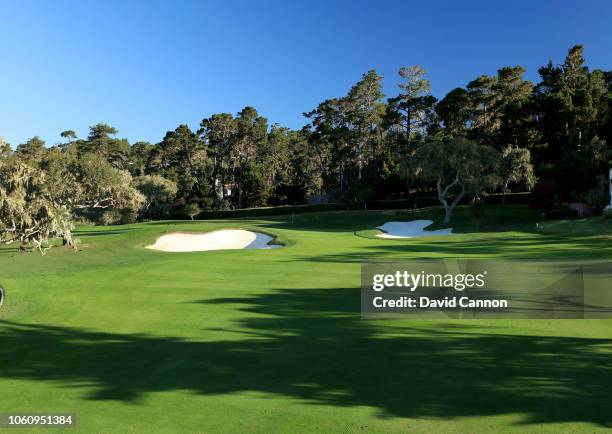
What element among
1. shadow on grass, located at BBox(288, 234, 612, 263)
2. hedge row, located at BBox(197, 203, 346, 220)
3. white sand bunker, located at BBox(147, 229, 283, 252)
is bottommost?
white sand bunker, located at BBox(147, 229, 283, 252)

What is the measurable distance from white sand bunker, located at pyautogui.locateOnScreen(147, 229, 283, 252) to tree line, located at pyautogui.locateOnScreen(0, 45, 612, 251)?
6165 millimetres

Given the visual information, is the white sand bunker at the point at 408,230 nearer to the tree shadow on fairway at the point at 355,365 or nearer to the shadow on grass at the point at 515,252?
the shadow on grass at the point at 515,252

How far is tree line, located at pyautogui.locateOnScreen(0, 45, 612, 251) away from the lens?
129 ft

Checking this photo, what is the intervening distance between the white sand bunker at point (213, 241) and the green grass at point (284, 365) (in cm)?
2302

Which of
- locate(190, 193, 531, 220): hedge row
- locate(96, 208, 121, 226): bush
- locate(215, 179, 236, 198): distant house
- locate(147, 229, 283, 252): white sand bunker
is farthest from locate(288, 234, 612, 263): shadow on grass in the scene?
locate(215, 179, 236, 198): distant house

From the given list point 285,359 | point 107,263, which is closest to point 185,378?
point 285,359

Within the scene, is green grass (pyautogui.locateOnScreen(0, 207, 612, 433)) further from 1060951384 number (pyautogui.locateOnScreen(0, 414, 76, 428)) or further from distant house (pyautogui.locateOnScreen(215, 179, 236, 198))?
distant house (pyautogui.locateOnScreen(215, 179, 236, 198))

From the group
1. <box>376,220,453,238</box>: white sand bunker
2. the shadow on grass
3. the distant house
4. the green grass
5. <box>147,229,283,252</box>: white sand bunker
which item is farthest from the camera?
the distant house

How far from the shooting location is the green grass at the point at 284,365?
5844 millimetres

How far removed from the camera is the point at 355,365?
775 cm

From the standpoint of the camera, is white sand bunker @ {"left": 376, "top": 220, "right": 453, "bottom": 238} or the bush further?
the bush

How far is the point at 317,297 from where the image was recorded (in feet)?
45.9

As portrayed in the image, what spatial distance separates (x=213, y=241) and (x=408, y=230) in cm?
2006

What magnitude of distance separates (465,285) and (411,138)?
7065 cm
